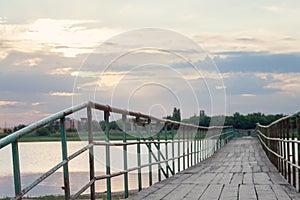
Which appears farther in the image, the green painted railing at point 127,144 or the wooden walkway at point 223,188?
the wooden walkway at point 223,188

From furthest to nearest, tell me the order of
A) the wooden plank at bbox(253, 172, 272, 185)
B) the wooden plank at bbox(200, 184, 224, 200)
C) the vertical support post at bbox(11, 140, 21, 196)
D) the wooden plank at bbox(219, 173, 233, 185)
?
the wooden plank at bbox(219, 173, 233, 185), the wooden plank at bbox(253, 172, 272, 185), the wooden plank at bbox(200, 184, 224, 200), the vertical support post at bbox(11, 140, 21, 196)

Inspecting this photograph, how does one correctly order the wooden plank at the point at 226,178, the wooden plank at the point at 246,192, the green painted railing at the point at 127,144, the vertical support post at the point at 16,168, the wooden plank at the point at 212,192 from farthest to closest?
the wooden plank at the point at 226,178
the wooden plank at the point at 212,192
the wooden plank at the point at 246,192
the green painted railing at the point at 127,144
the vertical support post at the point at 16,168

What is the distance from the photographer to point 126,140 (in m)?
7.59

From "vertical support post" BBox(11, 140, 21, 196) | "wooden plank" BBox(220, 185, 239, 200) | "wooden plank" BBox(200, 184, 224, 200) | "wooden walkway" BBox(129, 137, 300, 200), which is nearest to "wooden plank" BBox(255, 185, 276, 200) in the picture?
"wooden walkway" BBox(129, 137, 300, 200)

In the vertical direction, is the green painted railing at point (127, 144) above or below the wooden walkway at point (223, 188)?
above

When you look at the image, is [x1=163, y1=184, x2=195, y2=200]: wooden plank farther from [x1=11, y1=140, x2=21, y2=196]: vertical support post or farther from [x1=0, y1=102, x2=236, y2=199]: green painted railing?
[x1=11, y1=140, x2=21, y2=196]: vertical support post

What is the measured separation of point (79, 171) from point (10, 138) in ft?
85.8

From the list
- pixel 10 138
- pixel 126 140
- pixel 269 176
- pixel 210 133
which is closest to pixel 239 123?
pixel 210 133

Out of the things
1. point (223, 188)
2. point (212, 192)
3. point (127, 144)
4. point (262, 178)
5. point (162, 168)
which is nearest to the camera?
point (127, 144)

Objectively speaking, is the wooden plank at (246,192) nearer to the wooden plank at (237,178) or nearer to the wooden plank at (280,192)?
the wooden plank at (280,192)

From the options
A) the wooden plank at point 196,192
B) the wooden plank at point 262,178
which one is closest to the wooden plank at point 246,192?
the wooden plank at point 196,192

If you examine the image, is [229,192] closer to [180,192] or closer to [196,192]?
[196,192]

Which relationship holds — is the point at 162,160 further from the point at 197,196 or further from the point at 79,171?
the point at 79,171

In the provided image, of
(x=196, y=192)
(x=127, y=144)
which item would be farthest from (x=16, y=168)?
(x=196, y=192)
